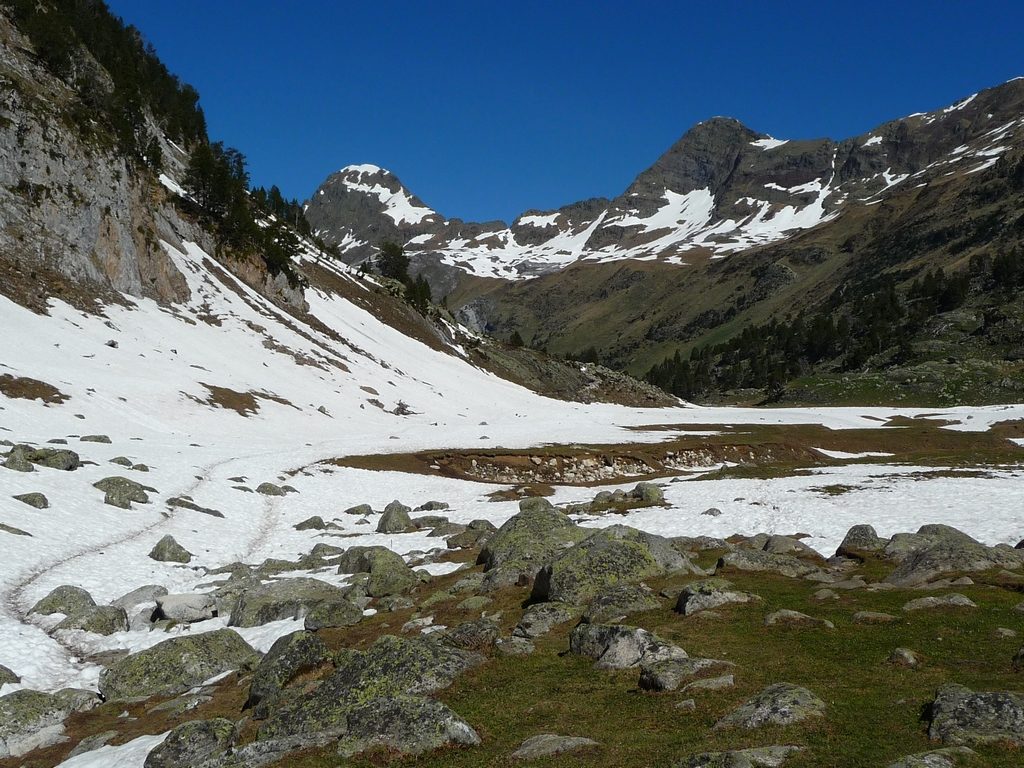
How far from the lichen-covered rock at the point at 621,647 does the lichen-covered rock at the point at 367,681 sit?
2.19m

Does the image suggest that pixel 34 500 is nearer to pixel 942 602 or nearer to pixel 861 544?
pixel 942 602

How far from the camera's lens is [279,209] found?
15550 centimetres

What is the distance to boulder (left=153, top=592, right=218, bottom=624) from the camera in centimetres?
1808

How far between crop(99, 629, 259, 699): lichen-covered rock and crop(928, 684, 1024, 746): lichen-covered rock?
45.3ft

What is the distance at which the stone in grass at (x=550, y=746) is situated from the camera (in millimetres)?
8602

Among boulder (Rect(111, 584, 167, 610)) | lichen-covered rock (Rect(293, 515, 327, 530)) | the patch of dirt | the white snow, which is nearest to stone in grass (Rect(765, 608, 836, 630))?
the white snow

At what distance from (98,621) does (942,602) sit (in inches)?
808

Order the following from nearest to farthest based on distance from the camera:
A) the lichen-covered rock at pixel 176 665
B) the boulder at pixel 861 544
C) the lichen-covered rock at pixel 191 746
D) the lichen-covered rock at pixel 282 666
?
1. the lichen-covered rock at pixel 191 746
2. the lichen-covered rock at pixel 282 666
3. the lichen-covered rock at pixel 176 665
4. the boulder at pixel 861 544

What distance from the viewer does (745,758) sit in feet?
24.0

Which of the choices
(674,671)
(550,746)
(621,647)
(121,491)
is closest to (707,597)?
(621,647)

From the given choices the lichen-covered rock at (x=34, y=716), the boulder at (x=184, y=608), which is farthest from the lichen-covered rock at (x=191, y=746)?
the boulder at (x=184, y=608)

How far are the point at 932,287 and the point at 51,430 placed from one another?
204250 mm

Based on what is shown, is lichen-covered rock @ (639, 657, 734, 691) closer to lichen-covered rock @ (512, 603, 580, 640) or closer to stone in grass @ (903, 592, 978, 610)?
lichen-covered rock @ (512, 603, 580, 640)

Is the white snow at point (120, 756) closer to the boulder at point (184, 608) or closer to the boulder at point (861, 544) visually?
the boulder at point (184, 608)
